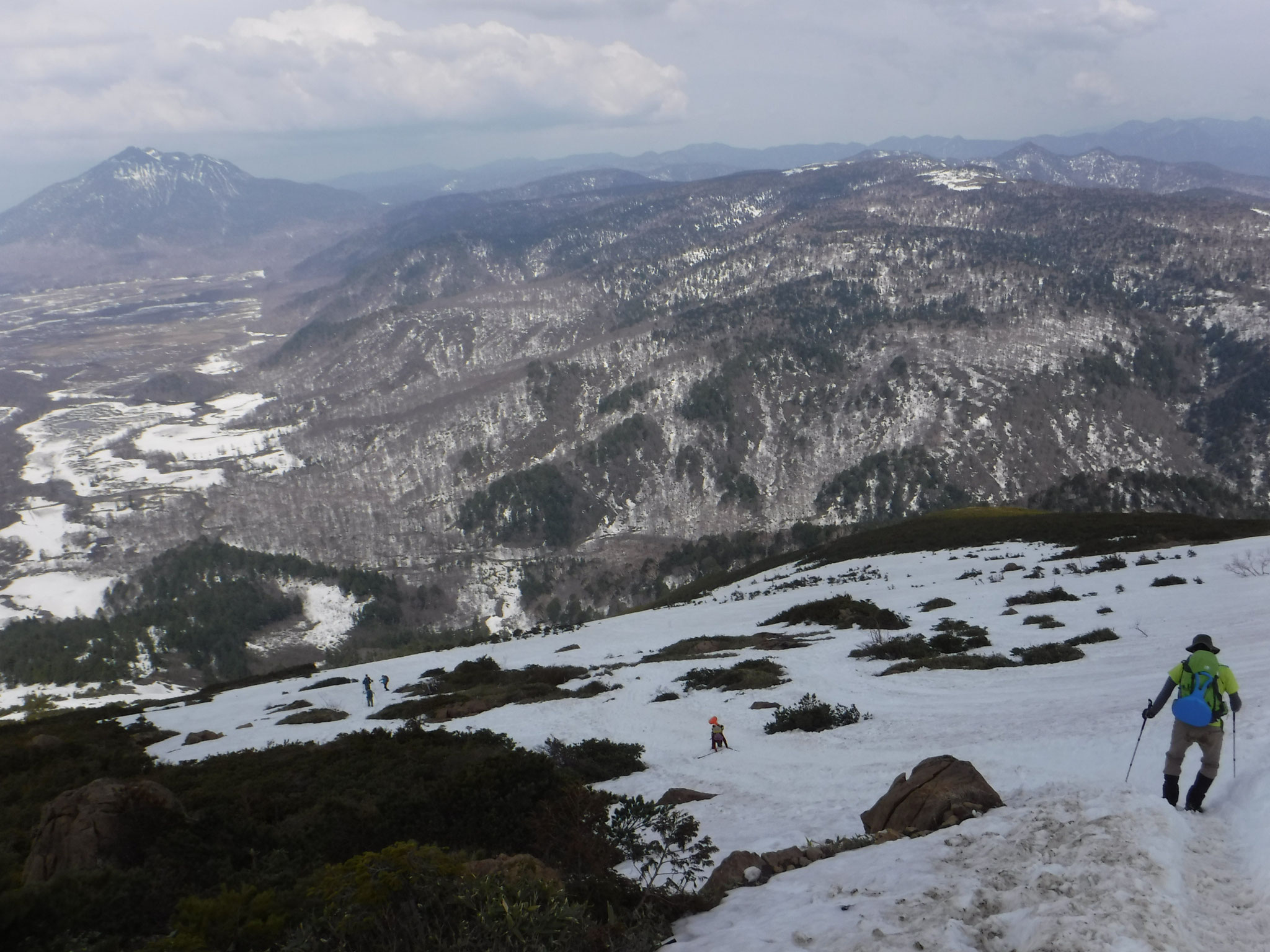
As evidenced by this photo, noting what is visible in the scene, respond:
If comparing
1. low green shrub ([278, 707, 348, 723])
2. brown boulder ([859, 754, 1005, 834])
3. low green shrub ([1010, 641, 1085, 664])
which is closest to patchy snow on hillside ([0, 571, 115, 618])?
low green shrub ([278, 707, 348, 723])

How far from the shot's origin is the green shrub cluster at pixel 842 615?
29.0m

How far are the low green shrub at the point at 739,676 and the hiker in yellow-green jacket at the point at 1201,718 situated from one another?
12947mm

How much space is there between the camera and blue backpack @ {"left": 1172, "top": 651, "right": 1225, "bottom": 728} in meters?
9.29

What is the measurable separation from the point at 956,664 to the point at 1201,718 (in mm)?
11672

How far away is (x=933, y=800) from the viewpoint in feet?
31.9

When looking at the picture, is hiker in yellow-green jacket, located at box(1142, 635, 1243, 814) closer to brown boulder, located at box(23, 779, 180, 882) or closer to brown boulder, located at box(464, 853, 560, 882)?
brown boulder, located at box(464, 853, 560, 882)

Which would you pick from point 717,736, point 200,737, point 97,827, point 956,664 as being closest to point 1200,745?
point 717,736

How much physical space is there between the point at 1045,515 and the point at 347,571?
120 metres

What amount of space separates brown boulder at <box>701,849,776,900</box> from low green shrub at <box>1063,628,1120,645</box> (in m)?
15.3

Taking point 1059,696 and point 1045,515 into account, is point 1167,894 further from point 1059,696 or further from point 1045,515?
point 1045,515

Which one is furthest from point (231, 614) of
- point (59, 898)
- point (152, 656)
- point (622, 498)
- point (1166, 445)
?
point (1166, 445)

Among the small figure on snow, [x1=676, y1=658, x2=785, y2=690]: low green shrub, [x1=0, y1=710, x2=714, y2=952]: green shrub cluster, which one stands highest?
[x1=0, y1=710, x2=714, y2=952]: green shrub cluster

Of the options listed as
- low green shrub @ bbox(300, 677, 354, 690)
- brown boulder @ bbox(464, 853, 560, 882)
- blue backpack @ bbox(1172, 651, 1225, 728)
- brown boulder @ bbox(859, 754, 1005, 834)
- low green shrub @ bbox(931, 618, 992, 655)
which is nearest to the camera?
brown boulder @ bbox(464, 853, 560, 882)

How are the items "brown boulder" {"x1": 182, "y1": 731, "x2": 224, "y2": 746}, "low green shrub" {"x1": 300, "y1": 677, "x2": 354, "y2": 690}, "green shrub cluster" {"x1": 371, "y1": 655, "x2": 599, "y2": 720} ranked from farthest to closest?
"low green shrub" {"x1": 300, "y1": 677, "x2": 354, "y2": 690}
"brown boulder" {"x1": 182, "y1": 731, "x2": 224, "y2": 746}
"green shrub cluster" {"x1": 371, "y1": 655, "x2": 599, "y2": 720}
